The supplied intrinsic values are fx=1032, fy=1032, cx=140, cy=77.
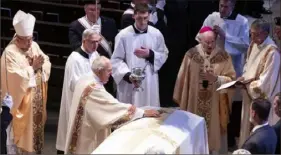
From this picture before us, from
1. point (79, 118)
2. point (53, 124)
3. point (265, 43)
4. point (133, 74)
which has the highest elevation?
point (265, 43)

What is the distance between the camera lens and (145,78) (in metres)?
10.2

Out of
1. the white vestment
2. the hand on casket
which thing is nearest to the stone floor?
the white vestment

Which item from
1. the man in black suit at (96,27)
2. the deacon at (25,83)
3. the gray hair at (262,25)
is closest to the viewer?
the gray hair at (262,25)

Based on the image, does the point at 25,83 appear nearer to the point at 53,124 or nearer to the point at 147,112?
the point at 147,112

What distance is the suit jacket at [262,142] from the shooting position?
25.6 ft

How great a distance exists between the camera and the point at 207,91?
9.92 meters

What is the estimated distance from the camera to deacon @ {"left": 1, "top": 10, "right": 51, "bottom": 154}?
960cm

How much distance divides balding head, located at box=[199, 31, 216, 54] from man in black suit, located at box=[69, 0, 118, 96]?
1.05 metres

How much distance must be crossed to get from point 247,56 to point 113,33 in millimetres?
1484

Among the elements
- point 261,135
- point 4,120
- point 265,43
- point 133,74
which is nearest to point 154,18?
point 133,74

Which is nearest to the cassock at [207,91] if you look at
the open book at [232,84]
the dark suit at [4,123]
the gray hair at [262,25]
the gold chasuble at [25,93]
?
the open book at [232,84]

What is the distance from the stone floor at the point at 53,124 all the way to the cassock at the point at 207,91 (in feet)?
1.38

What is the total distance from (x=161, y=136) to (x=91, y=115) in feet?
3.15

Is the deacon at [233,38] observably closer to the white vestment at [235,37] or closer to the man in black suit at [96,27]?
the white vestment at [235,37]
